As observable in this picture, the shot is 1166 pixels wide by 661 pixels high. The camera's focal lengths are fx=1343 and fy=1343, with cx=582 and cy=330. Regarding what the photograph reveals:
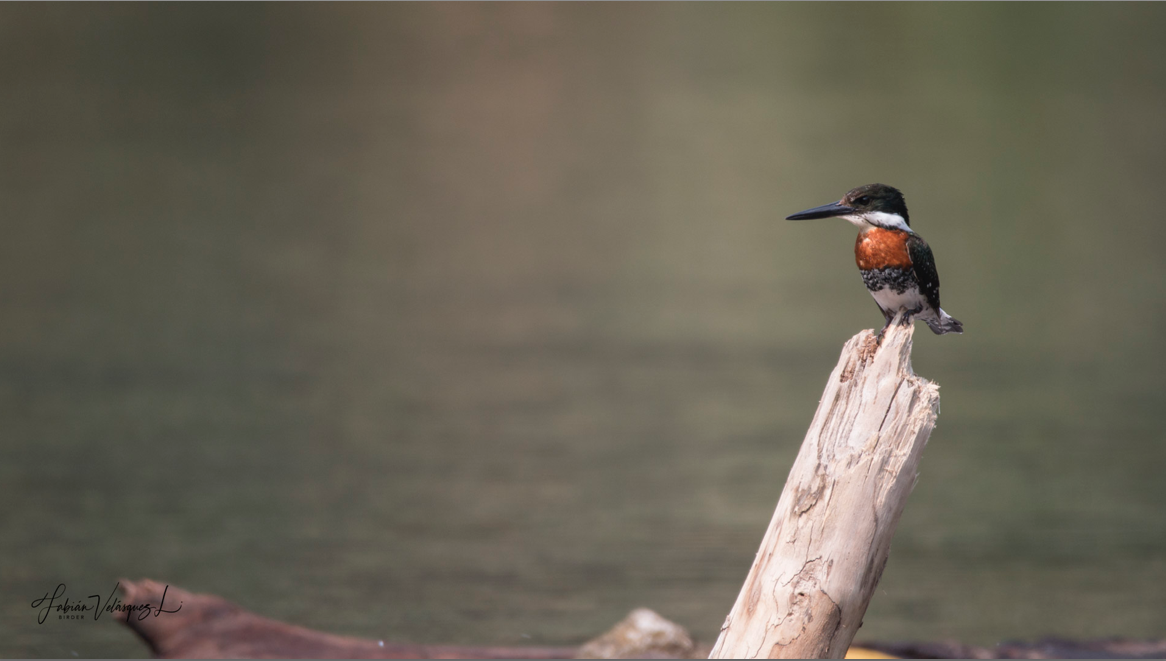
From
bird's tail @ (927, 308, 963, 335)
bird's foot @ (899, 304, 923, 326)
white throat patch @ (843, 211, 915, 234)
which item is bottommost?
bird's foot @ (899, 304, 923, 326)

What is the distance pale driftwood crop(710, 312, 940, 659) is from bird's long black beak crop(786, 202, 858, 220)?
1.58ft

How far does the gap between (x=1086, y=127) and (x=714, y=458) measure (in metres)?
32.4

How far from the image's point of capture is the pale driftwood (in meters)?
3.31

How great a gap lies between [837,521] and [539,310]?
14.7m

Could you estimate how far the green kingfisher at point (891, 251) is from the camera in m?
3.84

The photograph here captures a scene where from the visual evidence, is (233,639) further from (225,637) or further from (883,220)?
(883,220)

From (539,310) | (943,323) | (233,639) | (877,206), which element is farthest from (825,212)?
(539,310)

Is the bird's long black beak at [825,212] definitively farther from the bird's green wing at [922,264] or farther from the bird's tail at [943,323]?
the bird's tail at [943,323]

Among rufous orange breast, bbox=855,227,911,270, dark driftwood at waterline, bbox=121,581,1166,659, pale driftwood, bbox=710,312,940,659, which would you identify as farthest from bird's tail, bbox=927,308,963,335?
dark driftwood at waterline, bbox=121,581,1166,659

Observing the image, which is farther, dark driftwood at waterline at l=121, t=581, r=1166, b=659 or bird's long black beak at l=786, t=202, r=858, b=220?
dark driftwood at waterline at l=121, t=581, r=1166, b=659

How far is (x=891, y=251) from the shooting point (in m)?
3.85

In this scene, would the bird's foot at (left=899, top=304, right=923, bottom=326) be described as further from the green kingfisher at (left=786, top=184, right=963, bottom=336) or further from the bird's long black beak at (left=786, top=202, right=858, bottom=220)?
the bird's long black beak at (left=786, top=202, right=858, bottom=220)

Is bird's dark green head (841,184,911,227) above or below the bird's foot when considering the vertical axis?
above

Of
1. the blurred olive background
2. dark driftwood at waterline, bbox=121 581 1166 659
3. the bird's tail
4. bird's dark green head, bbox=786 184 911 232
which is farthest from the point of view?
the blurred olive background
